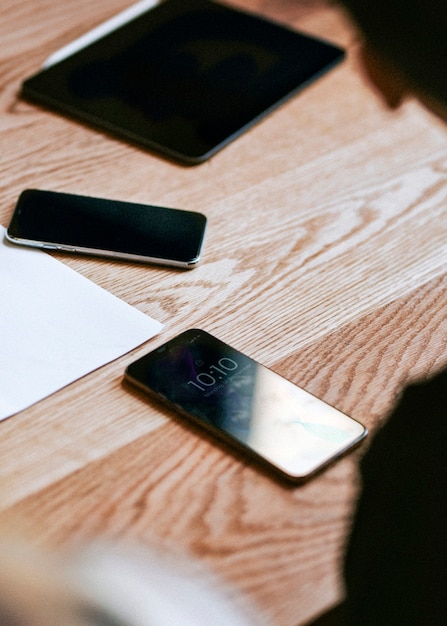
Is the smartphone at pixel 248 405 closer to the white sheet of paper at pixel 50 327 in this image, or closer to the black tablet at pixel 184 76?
the white sheet of paper at pixel 50 327

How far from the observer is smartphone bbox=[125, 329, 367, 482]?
54cm

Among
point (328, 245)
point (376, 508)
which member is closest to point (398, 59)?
point (376, 508)

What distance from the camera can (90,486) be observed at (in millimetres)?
532

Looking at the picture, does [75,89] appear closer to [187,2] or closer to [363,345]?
[187,2]

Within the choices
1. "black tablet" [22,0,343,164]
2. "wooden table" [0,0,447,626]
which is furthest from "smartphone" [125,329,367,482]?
"black tablet" [22,0,343,164]

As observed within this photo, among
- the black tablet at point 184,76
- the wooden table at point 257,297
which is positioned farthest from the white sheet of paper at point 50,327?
the black tablet at point 184,76

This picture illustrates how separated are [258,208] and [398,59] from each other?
0.38 meters

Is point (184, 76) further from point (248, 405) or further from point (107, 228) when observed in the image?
point (248, 405)

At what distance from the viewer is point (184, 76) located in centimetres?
91

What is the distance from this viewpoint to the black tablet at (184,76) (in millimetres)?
852

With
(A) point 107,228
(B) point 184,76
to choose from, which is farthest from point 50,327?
(B) point 184,76

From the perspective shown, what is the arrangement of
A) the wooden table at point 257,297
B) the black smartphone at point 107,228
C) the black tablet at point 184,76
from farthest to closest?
1. the black tablet at point 184,76
2. the black smartphone at point 107,228
3. the wooden table at point 257,297

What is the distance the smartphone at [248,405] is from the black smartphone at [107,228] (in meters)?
0.11

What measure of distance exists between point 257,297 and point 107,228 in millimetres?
149
